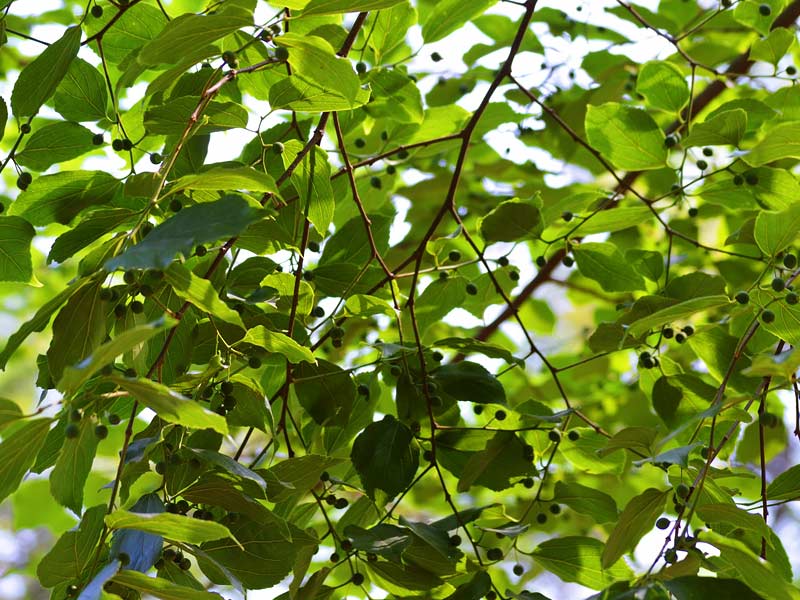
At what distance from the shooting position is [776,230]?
1.04 m

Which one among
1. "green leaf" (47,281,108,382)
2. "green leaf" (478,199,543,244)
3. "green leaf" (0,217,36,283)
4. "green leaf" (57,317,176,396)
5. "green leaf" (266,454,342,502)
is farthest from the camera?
"green leaf" (478,199,543,244)

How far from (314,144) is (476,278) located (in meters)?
0.41

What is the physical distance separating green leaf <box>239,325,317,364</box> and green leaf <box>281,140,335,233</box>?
6.9 inches

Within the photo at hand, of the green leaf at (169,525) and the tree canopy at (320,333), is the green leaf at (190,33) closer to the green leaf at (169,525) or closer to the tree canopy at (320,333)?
the tree canopy at (320,333)

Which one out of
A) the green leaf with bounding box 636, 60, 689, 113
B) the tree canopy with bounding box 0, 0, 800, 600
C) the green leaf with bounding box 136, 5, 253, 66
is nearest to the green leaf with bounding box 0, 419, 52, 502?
the tree canopy with bounding box 0, 0, 800, 600

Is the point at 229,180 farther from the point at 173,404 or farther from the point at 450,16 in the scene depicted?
the point at 450,16

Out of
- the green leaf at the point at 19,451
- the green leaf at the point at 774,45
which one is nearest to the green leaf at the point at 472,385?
the green leaf at the point at 19,451

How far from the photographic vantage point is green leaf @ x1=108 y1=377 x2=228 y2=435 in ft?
2.21

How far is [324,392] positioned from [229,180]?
338 mm

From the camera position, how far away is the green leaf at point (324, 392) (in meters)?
1.06

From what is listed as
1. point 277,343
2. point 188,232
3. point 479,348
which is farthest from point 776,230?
point 188,232

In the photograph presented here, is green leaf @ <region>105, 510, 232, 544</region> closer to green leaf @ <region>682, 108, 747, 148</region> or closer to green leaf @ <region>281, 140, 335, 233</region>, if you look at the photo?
green leaf @ <region>281, 140, 335, 233</region>

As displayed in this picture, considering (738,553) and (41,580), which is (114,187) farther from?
(738,553)

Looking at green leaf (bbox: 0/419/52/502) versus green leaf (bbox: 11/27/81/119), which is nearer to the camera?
green leaf (bbox: 0/419/52/502)
